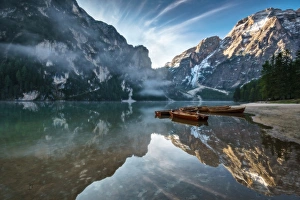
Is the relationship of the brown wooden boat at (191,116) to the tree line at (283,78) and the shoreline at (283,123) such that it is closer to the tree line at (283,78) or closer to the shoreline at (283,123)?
the shoreline at (283,123)

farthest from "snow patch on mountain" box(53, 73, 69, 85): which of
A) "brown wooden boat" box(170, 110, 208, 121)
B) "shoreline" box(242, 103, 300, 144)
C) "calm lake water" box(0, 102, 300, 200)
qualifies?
"calm lake water" box(0, 102, 300, 200)

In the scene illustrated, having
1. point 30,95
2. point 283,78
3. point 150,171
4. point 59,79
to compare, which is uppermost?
point 59,79

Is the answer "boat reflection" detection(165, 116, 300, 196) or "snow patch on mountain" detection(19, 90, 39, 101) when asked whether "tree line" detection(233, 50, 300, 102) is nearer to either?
"boat reflection" detection(165, 116, 300, 196)

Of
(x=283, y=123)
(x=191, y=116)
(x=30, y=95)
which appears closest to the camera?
(x=283, y=123)

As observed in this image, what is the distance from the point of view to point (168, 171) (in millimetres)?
8727

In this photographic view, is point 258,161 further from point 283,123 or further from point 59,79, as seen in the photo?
point 59,79

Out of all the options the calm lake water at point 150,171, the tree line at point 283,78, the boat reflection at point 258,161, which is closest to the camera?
the calm lake water at point 150,171

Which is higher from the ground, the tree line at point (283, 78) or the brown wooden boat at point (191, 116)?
the tree line at point (283, 78)

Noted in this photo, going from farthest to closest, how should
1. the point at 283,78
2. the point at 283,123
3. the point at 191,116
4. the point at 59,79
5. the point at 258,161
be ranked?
the point at 59,79 → the point at 283,78 → the point at 191,116 → the point at 283,123 → the point at 258,161

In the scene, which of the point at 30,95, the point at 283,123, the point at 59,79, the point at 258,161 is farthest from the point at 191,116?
the point at 59,79

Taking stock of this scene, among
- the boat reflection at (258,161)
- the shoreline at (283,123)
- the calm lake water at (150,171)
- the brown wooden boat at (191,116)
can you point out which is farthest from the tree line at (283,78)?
the calm lake water at (150,171)

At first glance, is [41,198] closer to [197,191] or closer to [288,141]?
[197,191]

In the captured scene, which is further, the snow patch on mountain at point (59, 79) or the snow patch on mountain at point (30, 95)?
the snow patch on mountain at point (59, 79)

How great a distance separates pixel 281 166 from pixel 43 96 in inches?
7150
